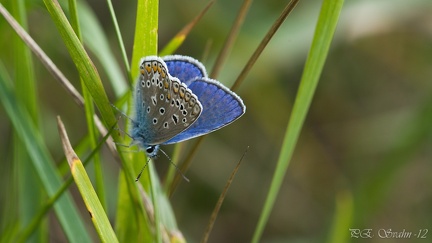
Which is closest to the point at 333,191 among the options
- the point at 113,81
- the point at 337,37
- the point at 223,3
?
the point at 337,37

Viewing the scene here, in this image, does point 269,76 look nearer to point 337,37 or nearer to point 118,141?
point 337,37

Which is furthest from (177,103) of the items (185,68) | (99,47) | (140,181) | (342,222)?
(342,222)

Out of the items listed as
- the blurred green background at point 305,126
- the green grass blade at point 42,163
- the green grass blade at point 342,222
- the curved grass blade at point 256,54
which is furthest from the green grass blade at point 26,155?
the blurred green background at point 305,126

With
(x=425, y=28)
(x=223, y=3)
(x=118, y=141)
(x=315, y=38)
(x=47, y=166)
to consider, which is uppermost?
(x=425, y=28)

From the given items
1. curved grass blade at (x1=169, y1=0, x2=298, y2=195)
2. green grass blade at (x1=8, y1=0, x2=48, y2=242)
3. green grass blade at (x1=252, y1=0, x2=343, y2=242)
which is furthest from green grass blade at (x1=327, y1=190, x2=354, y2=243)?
green grass blade at (x1=8, y1=0, x2=48, y2=242)

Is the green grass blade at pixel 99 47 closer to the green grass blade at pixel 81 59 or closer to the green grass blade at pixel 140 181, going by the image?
the green grass blade at pixel 140 181

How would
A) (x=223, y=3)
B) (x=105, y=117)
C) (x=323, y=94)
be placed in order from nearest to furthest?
1. (x=105, y=117)
2. (x=223, y=3)
3. (x=323, y=94)
